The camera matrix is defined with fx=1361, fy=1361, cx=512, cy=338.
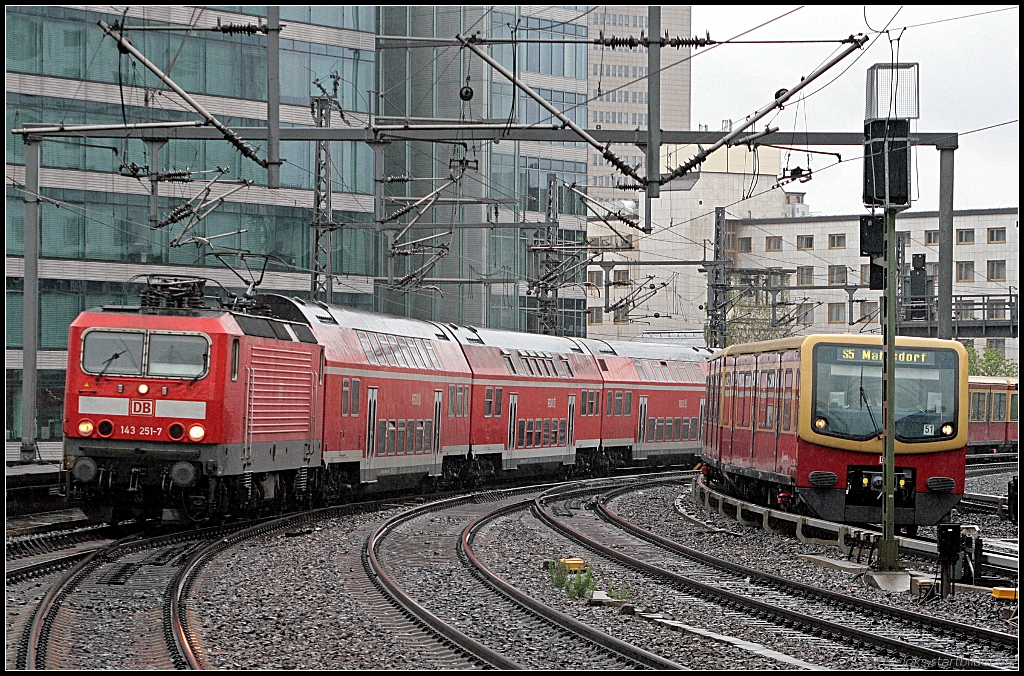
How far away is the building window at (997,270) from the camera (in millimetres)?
83488

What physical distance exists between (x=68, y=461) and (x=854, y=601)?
1068cm

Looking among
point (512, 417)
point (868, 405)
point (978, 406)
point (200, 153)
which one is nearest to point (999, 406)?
point (978, 406)

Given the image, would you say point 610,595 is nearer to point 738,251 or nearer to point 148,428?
point 148,428

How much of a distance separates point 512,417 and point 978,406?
1030 inches

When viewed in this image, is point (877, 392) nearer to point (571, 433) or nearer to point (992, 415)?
point (571, 433)

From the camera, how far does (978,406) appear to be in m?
52.5

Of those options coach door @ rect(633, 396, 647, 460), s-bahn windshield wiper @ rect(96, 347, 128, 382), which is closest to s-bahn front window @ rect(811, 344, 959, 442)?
s-bahn windshield wiper @ rect(96, 347, 128, 382)

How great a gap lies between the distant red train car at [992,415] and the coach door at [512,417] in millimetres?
24702

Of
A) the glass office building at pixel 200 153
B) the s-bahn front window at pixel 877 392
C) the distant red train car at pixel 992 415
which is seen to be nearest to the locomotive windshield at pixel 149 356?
the s-bahn front window at pixel 877 392

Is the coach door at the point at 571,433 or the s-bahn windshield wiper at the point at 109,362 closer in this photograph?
the s-bahn windshield wiper at the point at 109,362

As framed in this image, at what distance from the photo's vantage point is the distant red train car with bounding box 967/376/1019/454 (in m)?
52.5

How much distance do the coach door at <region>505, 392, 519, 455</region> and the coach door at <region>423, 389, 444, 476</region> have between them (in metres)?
4.07

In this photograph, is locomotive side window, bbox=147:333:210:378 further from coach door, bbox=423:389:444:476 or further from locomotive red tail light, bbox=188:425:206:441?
coach door, bbox=423:389:444:476

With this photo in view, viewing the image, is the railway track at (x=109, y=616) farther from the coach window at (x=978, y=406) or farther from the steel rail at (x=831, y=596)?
the coach window at (x=978, y=406)
